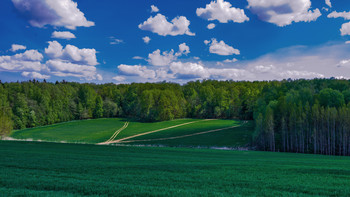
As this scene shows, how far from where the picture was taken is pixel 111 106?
97375 millimetres

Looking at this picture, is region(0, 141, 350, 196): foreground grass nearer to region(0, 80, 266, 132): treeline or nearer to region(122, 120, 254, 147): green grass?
region(122, 120, 254, 147): green grass

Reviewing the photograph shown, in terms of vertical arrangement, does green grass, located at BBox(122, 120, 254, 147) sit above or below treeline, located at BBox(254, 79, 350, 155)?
below

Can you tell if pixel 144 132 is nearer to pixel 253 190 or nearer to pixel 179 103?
pixel 179 103

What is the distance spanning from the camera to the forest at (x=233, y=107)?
40.5 metres

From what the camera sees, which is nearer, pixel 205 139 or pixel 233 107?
pixel 205 139

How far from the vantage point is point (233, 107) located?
99.8 m

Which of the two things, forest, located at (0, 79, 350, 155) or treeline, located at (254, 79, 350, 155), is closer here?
treeline, located at (254, 79, 350, 155)

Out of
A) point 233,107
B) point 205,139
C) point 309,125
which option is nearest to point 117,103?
point 233,107

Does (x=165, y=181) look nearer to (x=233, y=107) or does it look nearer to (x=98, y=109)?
(x=98, y=109)

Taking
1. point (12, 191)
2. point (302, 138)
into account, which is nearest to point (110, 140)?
point (302, 138)

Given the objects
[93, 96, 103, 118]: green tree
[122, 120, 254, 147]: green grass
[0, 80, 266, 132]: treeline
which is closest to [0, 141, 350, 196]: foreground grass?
[122, 120, 254, 147]: green grass

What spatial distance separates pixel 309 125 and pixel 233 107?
190 ft

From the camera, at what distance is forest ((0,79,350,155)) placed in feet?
133

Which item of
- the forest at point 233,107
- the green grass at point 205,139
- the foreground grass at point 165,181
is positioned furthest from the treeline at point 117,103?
the foreground grass at point 165,181
